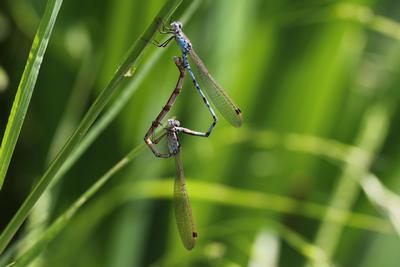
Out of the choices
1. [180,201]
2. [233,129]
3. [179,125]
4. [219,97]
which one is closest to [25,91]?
[180,201]

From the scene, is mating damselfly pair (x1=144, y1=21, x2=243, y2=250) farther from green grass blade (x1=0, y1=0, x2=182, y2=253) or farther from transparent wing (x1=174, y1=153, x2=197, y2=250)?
green grass blade (x1=0, y1=0, x2=182, y2=253)

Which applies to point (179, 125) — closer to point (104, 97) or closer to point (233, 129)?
point (233, 129)

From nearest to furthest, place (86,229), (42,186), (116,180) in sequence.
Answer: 1. (42,186)
2. (86,229)
3. (116,180)

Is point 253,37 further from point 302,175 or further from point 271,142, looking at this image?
point 302,175

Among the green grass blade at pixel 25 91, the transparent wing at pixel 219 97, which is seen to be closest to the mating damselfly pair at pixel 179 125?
the transparent wing at pixel 219 97

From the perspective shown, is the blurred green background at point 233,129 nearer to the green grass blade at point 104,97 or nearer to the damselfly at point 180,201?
the damselfly at point 180,201

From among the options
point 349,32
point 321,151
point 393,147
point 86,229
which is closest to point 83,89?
point 86,229

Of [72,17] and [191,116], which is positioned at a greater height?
[72,17]

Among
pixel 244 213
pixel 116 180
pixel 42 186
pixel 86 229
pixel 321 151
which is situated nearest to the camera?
pixel 42 186
